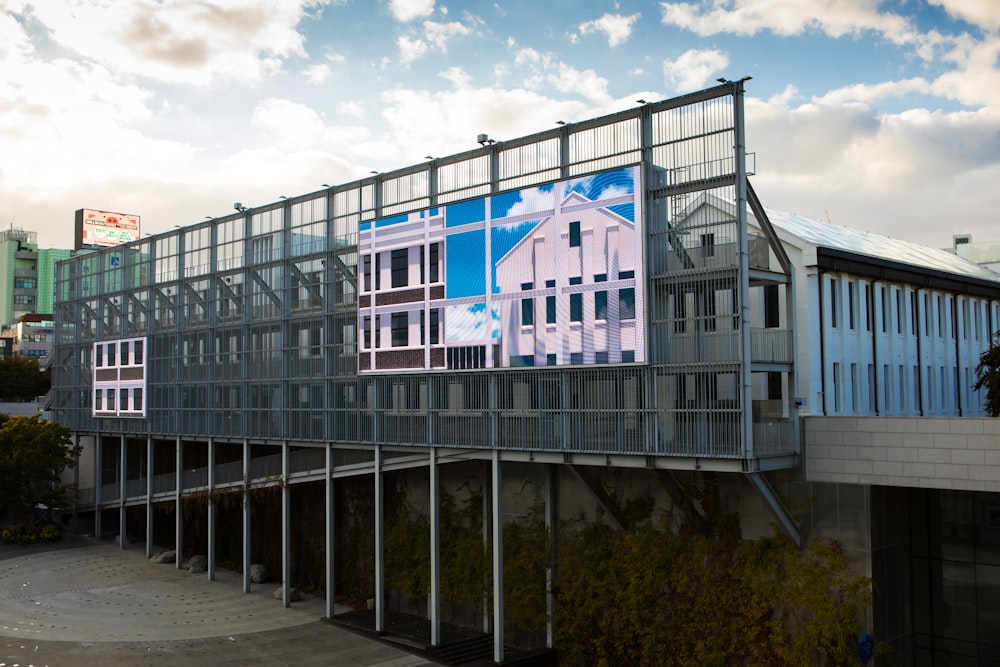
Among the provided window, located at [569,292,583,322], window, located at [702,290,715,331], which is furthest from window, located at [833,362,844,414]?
window, located at [569,292,583,322]

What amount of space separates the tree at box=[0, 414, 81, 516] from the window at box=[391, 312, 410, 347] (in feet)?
92.8

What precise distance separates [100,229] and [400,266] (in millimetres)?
40397

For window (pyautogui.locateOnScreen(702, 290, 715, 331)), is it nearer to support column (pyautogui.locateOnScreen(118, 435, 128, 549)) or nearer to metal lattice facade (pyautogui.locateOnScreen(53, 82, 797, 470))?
metal lattice facade (pyautogui.locateOnScreen(53, 82, 797, 470))

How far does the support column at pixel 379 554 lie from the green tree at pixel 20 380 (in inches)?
2550

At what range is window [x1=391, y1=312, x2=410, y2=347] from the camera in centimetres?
3238

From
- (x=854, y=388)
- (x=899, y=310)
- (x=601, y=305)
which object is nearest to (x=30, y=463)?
(x=601, y=305)

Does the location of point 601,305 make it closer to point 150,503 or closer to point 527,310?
point 527,310

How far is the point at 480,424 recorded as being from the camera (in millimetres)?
29781

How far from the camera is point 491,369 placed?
1146 inches

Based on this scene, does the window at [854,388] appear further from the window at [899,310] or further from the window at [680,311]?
the window at [680,311]

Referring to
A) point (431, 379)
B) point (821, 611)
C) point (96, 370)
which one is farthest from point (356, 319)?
point (96, 370)

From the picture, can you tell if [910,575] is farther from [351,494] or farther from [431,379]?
[351,494]

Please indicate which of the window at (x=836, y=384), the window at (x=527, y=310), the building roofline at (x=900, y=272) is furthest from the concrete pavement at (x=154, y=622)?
the building roofline at (x=900, y=272)

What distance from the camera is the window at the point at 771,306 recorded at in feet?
95.4
